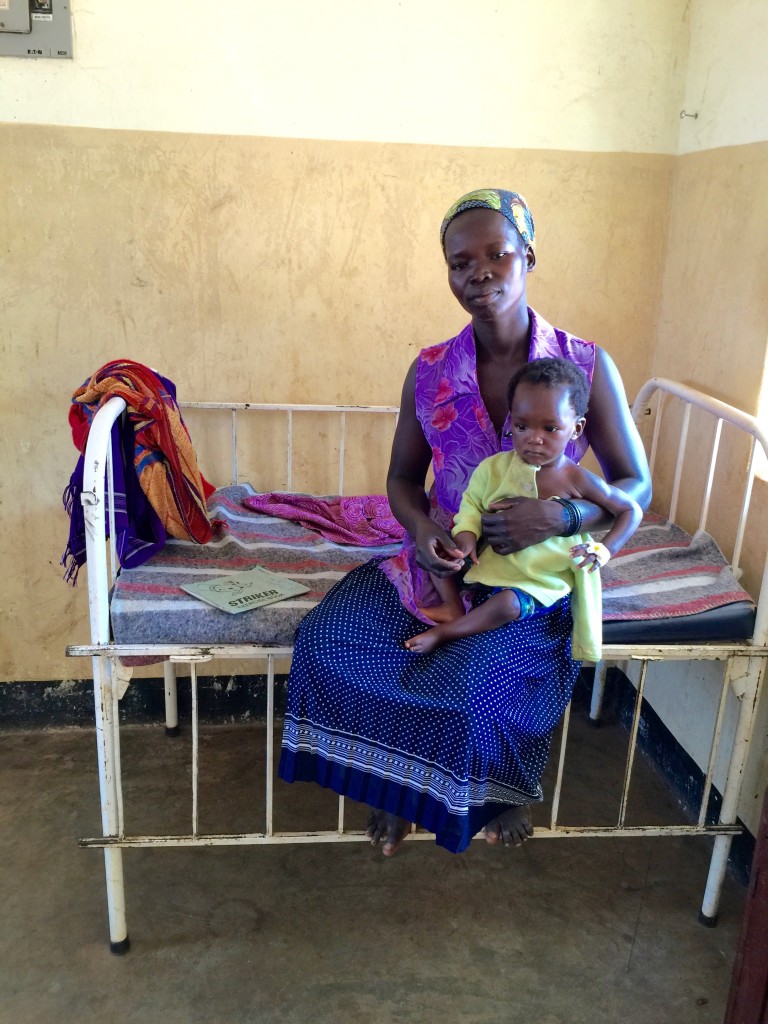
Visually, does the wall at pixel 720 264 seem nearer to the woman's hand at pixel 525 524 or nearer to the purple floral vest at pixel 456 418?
the purple floral vest at pixel 456 418

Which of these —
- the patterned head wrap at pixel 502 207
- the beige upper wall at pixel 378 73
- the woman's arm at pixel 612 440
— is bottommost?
the woman's arm at pixel 612 440

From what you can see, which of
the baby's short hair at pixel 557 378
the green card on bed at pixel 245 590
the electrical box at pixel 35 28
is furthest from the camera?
the electrical box at pixel 35 28

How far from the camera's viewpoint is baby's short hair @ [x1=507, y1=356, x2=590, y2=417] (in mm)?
1633

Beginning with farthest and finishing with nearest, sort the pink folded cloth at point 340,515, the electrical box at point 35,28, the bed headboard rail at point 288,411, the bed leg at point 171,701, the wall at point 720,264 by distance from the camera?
the bed leg at point 171,701 → the bed headboard rail at point 288,411 → the pink folded cloth at point 340,515 → the electrical box at point 35,28 → the wall at point 720,264

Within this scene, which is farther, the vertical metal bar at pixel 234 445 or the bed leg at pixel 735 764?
the vertical metal bar at pixel 234 445

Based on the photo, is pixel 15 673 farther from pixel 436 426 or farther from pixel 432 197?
pixel 432 197

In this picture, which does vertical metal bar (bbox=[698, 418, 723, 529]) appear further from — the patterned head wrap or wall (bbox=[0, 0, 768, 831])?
the patterned head wrap

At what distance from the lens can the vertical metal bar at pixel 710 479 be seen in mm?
2240

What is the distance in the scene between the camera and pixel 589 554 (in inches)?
67.9

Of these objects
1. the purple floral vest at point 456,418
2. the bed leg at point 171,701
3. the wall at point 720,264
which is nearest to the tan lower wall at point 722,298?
the wall at point 720,264

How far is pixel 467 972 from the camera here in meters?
1.98

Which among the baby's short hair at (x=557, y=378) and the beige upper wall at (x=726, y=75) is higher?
the beige upper wall at (x=726, y=75)

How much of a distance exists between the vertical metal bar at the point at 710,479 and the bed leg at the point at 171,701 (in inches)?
65.4

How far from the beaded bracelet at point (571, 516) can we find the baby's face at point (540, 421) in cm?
10
